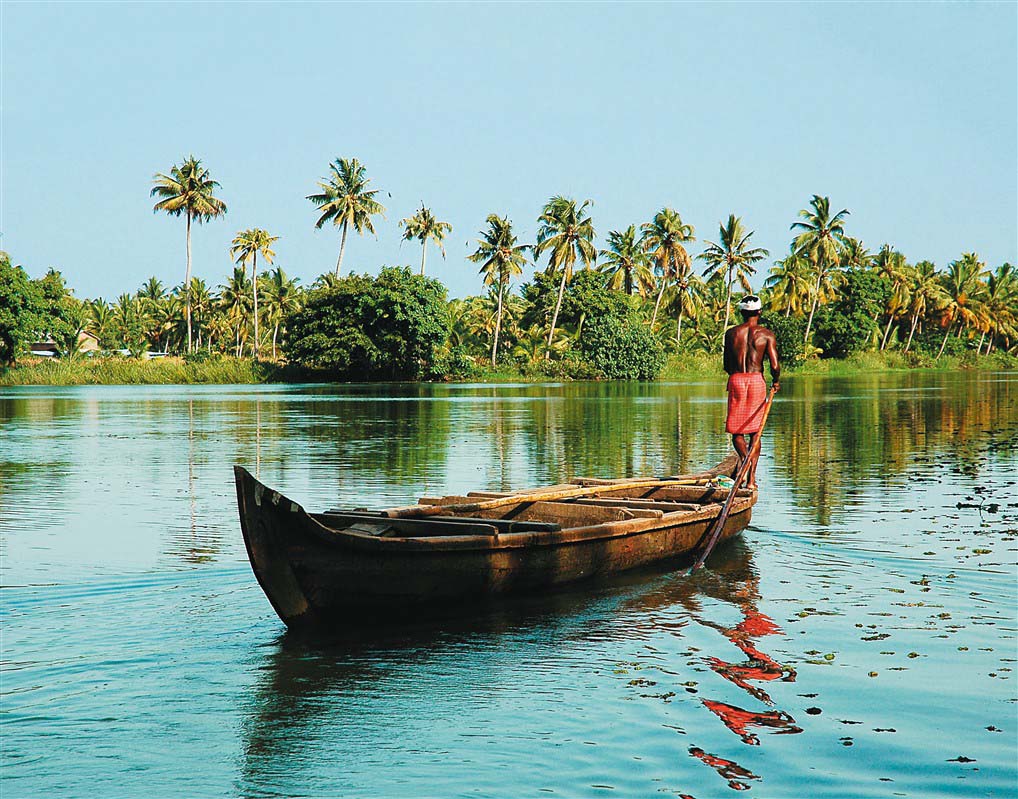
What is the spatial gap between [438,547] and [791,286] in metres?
80.3

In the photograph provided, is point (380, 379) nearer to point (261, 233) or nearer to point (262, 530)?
point (261, 233)

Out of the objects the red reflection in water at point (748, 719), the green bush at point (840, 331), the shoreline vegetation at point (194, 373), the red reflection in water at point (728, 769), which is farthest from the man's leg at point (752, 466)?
the green bush at point (840, 331)

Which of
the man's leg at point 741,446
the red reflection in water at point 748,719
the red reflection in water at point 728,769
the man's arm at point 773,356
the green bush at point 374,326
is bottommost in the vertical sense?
the red reflection in water at point 728,769

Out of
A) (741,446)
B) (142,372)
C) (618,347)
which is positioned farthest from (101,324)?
(741,446)

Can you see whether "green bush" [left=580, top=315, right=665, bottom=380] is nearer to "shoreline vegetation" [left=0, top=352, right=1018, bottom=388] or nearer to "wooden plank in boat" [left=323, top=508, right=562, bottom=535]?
"shoreline vegetation" [left=0, top=352, right=1018, bottom=388]

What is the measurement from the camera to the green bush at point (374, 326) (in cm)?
6762

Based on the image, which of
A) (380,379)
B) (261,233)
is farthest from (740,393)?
(261,233)

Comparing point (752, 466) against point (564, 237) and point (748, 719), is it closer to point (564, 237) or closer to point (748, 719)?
point (748, 719)

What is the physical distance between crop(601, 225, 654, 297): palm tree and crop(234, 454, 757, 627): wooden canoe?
2799 inches

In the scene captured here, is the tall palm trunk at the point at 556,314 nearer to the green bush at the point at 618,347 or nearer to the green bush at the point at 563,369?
the green bush at the point at 563,369

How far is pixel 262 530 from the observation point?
768cm

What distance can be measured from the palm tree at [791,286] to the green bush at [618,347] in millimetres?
15286

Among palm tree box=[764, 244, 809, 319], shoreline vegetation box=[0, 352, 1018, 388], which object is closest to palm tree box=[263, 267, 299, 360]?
shoreline vegetation box=[0, 352, 1018, 388]

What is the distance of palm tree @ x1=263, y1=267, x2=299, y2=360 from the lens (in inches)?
3917
